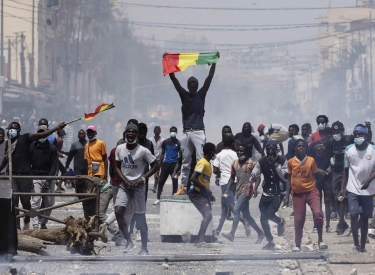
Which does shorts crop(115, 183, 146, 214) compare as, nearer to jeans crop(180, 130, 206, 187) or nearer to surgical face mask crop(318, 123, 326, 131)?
jeans crop(180, 130, 206, 187)

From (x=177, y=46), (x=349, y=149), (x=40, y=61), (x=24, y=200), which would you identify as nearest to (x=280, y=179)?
(x=349, y=149)

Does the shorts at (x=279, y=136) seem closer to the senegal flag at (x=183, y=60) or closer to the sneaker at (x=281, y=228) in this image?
the senegal flag at (x=183, y=60)

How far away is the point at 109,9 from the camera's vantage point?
96.4m

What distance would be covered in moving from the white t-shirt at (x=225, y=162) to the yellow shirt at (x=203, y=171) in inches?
66.4

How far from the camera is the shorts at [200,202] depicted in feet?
43.3

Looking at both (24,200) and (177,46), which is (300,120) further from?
(24,200)

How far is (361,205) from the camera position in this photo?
12070mm

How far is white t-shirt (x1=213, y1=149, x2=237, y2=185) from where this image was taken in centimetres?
1488

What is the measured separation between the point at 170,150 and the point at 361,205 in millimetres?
7787

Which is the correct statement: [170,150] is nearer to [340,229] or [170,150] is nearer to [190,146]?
[190,146]

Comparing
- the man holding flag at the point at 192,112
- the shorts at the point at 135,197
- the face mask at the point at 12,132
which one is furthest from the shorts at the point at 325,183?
the face mask at the point at 12,132

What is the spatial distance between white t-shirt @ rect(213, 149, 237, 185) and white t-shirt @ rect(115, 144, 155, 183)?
3.16 meters

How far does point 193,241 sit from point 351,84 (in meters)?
93.4

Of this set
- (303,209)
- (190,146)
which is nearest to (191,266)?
(303,209)
